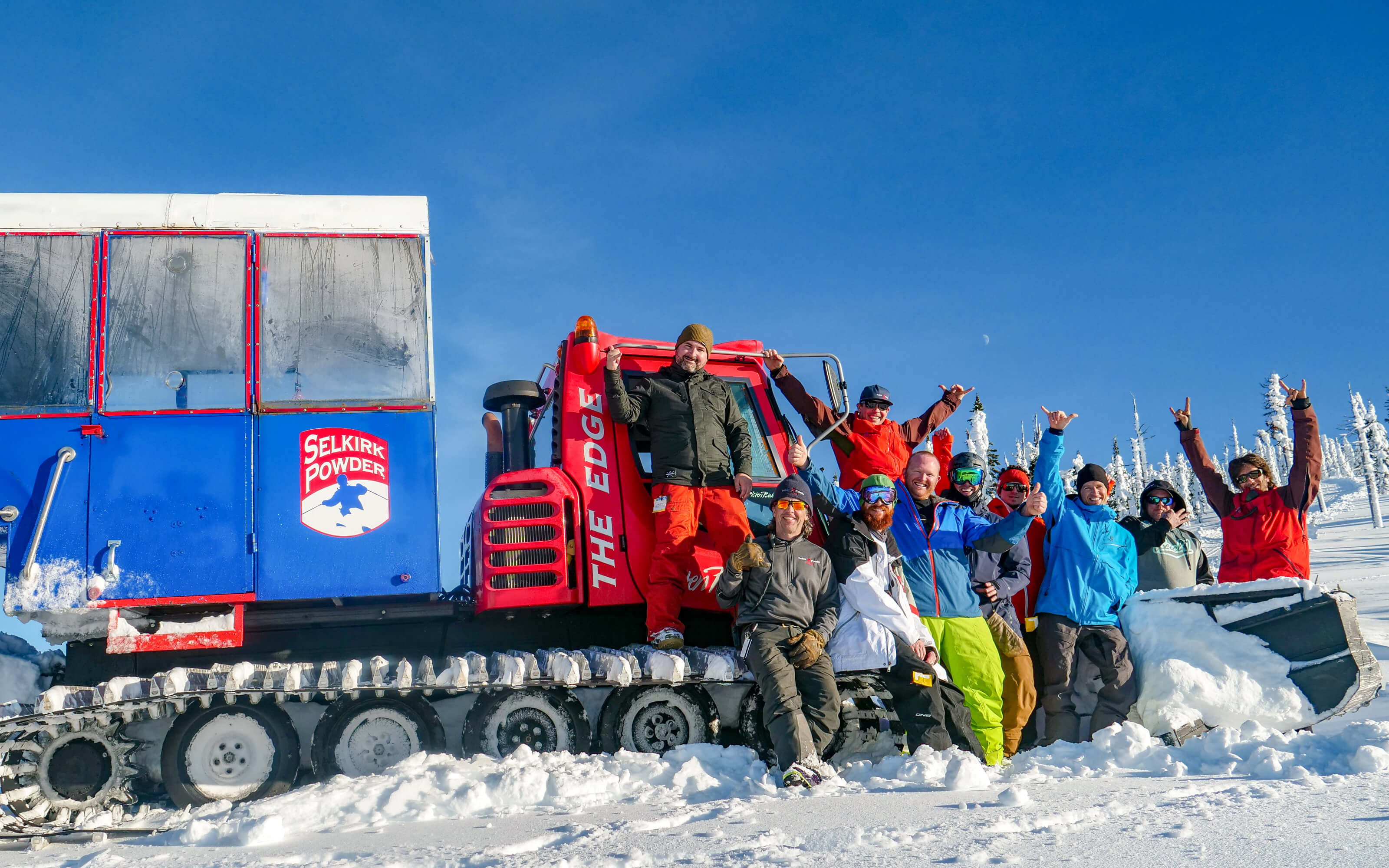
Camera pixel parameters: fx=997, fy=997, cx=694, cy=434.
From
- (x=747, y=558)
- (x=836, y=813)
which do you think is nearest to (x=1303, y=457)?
(x=747, y=558)

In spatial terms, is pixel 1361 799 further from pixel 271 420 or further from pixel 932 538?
pixel 271 420

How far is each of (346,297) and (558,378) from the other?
1.55 metres

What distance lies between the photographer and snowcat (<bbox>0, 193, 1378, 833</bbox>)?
5.67 meters

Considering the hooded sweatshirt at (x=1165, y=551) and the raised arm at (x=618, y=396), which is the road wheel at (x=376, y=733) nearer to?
the raised arm at (x=618, y=396)

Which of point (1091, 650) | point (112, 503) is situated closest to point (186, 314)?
point (112, 503)

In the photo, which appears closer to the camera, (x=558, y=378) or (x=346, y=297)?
(x=346, y=297)

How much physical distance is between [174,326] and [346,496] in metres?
1.45

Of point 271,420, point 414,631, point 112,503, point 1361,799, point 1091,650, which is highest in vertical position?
point 271,420

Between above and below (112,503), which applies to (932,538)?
below

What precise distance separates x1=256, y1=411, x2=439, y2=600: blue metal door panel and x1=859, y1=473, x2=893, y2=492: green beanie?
268 centimetres

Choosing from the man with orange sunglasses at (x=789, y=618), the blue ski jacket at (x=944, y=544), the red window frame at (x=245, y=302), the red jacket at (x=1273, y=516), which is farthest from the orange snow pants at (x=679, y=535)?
the red jacket at (x=1273, y=516)

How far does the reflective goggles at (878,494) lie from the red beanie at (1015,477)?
1.01m

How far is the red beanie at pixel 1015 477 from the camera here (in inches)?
267

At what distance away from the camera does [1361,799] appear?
446cm
